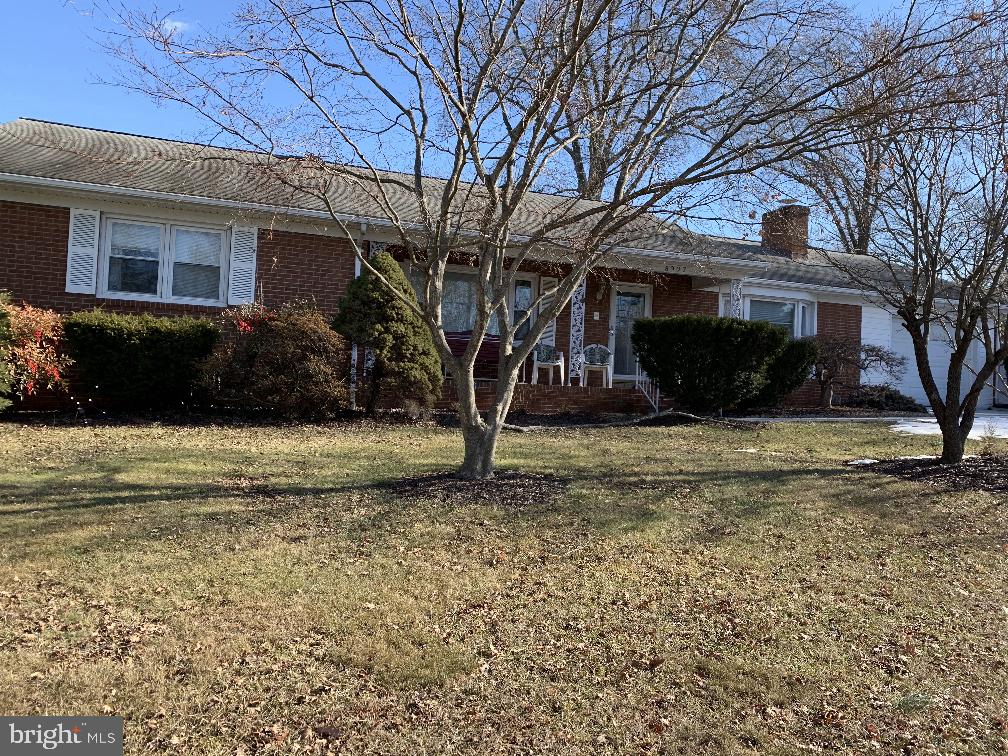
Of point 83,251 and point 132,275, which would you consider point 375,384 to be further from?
point 83,251

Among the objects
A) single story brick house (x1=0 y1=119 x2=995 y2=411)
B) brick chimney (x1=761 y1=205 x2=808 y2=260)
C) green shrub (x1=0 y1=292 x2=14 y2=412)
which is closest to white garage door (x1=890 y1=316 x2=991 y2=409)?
single story brick house (x1=0 y1=119 x2=995 y2=411)

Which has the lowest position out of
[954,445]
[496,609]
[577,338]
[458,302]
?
[496,609]

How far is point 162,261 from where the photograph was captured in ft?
41.4

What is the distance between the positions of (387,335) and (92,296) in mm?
5071

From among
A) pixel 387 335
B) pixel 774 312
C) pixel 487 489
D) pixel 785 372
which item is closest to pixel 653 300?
pixel 774 312

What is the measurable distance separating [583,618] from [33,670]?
2.51m

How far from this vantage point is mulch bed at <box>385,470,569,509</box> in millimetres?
6371

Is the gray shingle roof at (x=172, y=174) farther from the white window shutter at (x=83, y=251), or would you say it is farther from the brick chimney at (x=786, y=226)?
the brick chimney at (x=786, y=226)

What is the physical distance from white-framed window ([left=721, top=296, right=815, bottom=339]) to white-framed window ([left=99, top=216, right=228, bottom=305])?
1112cm

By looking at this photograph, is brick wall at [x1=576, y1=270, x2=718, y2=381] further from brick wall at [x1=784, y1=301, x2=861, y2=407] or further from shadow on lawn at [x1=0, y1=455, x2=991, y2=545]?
shadow on lawn at [x1=0, y1=455, x2=991, y2=545]

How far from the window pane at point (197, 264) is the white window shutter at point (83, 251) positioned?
3.72 feet

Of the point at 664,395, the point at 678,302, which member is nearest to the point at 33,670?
the point at 664,395

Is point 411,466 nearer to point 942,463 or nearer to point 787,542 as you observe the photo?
point 787,542

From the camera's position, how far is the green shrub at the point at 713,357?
1254 centimetres
